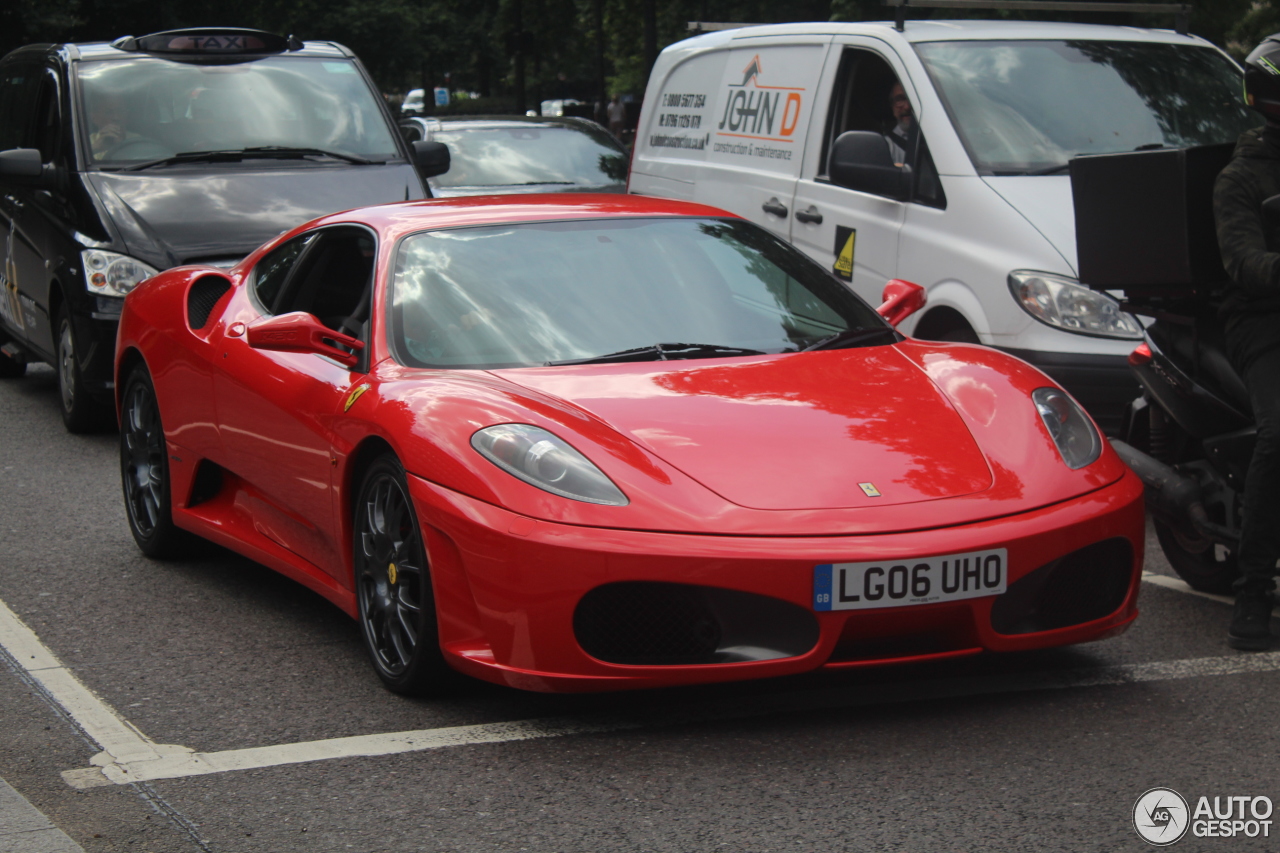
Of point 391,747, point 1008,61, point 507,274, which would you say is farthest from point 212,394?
point 1008,61

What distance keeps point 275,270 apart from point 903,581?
289 centimetres

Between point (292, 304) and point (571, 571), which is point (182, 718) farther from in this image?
point (292, 304)

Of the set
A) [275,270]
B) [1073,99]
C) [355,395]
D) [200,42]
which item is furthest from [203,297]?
[200,42]

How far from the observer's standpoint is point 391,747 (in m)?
4.04

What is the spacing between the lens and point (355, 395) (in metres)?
4.69

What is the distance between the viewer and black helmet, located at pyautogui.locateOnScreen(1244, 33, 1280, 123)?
486 cm

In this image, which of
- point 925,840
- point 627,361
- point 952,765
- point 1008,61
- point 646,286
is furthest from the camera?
point 1008,61

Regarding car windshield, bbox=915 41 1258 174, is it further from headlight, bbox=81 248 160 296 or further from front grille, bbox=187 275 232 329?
headlight, bbox=81 248 160 296

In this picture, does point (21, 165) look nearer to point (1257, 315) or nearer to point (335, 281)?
point (335, 281)

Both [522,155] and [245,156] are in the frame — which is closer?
[245,156]

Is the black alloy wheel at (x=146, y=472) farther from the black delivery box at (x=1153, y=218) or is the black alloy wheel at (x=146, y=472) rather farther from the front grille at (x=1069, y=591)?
the black delivery box at (x=1153, y=218)

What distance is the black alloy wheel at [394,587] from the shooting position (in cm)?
426

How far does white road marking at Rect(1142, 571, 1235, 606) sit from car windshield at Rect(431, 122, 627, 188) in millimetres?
8093

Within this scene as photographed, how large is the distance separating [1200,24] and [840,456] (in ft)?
41.5
